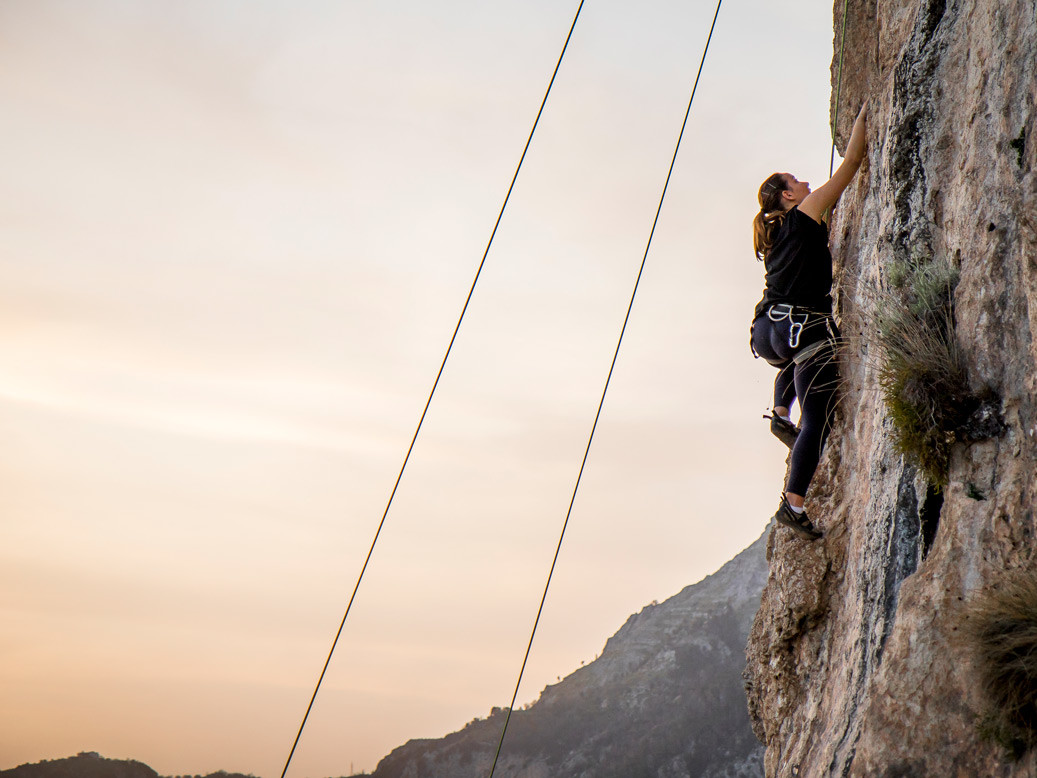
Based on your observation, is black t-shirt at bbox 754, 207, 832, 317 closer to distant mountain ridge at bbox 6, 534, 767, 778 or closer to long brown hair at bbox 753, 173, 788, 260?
long brown hair at bbox 753, 173, 788, 260

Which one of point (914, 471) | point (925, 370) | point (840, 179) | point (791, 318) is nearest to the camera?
point (925, 370)

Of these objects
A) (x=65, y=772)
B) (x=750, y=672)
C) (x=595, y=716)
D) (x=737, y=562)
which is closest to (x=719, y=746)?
(x=595, y=716)

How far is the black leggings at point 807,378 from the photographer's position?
5289 millimetres

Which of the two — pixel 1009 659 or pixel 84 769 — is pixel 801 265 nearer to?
pixel 1009 659

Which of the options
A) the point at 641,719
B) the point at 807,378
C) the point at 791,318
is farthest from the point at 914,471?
the point at 641,719

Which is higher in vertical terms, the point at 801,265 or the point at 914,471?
the point at 801,265

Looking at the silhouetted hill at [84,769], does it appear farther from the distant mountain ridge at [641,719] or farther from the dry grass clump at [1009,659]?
the dry grass clump at [1009,659]

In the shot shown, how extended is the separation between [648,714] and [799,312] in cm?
5400

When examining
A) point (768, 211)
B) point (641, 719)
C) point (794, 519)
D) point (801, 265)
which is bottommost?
point (794, 519)

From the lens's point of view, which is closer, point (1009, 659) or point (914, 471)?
point (1009, 659)

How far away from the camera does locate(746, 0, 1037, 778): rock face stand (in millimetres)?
3699

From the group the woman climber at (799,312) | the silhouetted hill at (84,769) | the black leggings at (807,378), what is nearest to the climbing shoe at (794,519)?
the woman climber at (799,312)

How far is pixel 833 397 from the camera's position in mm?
5652

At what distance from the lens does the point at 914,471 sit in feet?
14.5
